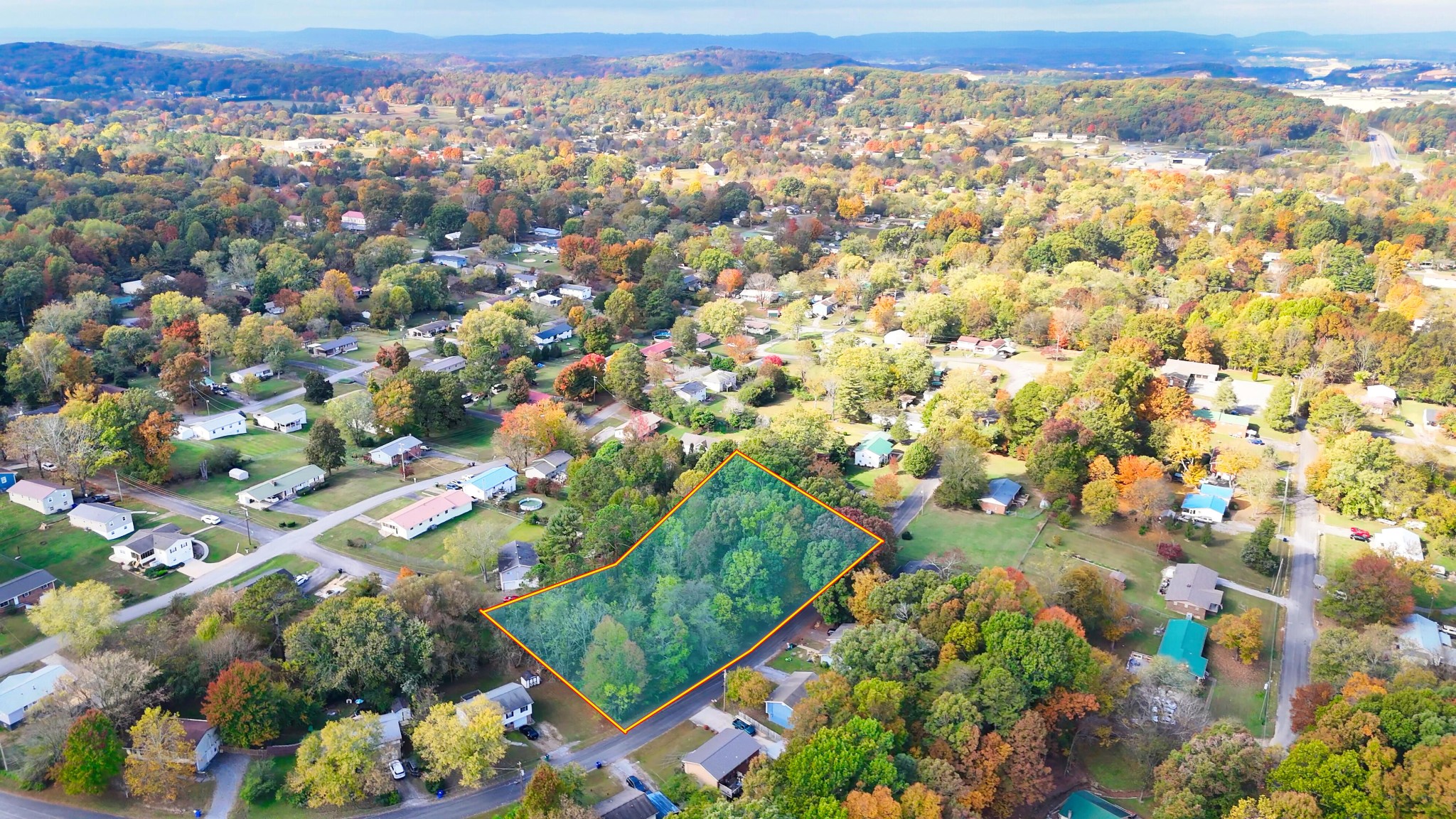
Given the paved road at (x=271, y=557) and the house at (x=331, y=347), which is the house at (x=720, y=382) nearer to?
the paved road at (x=271, y=557)

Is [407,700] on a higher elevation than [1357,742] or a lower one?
lower

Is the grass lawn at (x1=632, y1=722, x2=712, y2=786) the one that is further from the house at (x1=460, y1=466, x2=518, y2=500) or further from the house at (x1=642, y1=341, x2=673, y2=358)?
the house at (x1=642, y1=341, x2=673, y2=358)

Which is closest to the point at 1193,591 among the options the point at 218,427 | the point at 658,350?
the point at 658,350

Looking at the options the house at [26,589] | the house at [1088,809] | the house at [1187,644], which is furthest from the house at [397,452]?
the house at [1187,644]

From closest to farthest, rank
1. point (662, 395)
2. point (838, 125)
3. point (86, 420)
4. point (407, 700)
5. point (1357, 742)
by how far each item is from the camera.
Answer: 1. point (1357, 742)
2. point (407, 700)
3. point (86, 420)
4. point (662, 395)
5. point (838, 125)

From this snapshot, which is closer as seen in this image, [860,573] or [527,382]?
[860,573]

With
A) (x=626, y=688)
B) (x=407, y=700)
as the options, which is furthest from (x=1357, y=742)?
(x=407, y=700)

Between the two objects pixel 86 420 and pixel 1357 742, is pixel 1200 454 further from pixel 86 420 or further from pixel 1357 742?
pixel 86 420
